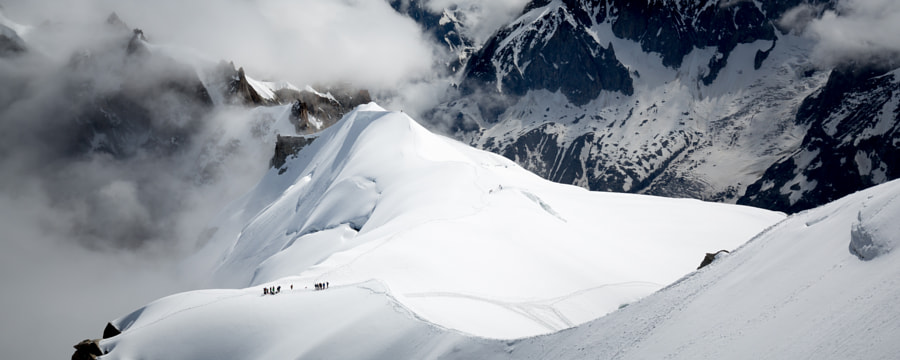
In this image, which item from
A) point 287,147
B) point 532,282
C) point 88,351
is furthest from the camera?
point 287,147

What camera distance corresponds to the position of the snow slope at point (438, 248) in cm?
3653

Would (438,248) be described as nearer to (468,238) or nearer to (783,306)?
(468,238)

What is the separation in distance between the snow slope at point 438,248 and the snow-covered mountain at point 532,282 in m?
0.25

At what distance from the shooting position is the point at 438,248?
170 ft

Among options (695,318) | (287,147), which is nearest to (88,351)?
(695,318)

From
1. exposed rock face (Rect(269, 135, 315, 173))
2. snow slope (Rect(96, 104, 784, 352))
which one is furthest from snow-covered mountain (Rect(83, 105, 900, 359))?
exposed rock face (Rect(269, 135, 315, 173))

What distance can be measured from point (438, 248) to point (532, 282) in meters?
9.63

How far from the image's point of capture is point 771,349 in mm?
17031

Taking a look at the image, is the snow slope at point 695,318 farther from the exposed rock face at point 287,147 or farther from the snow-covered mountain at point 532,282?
the exposed rock face at point 287,147

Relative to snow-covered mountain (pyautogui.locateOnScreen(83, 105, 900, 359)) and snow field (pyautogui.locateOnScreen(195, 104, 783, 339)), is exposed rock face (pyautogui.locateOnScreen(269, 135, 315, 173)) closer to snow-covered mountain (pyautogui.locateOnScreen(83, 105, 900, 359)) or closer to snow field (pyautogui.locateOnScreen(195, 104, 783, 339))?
snow field (pyautogui.locateOnScreen(195, 104, 783, 339))

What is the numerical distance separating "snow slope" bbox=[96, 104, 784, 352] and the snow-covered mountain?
25 cm

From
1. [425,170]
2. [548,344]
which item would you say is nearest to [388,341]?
[548,344]

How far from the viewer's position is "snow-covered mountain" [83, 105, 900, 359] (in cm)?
1844

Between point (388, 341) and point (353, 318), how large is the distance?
3919 millimetres
